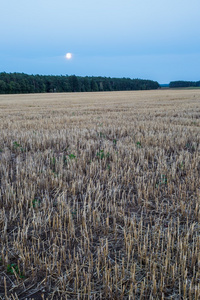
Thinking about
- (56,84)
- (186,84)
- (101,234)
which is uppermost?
(186,84)

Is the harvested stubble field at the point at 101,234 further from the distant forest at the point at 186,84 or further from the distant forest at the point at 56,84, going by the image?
the distant forest at the point at 186,84

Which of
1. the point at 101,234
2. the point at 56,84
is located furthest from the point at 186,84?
the point at 101,234

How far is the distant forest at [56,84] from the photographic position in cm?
7838

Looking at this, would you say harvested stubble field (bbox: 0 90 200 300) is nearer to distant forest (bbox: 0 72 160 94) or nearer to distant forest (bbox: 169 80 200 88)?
distant forest (bbox: 0 72 160 94)

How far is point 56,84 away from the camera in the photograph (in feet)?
297

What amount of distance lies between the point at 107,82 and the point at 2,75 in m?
41.5

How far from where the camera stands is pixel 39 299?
77.8 inches

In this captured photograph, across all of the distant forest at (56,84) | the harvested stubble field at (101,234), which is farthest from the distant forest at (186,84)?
the harvested stubble field at (101,234)

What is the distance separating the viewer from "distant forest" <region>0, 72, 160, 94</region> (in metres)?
78.4

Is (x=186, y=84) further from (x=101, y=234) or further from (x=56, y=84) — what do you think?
(x=101, y=234)

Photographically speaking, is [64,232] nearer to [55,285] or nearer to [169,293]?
[55,285]

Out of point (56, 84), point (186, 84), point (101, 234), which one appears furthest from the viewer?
point (186, 84)

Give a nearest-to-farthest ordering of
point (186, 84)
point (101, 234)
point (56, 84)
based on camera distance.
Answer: point (101, 234)
point (56, 84)
point (186, 84)

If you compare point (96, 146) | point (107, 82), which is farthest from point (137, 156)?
point (107, 82)
